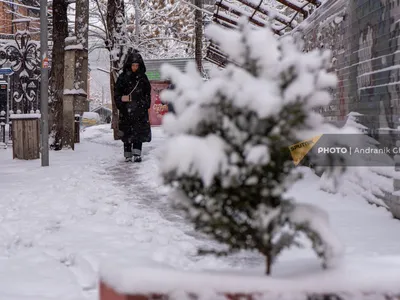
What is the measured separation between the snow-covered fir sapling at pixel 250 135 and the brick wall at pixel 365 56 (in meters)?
4.00

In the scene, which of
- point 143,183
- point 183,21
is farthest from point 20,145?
point 183,21

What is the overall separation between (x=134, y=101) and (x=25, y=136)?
→ 2.65 meters

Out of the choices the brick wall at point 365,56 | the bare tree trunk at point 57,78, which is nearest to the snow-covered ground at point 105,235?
the brick wall at point 365,56

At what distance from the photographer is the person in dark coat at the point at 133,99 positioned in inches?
443

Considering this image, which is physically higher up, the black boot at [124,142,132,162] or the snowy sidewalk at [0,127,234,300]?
the black boot at [124,142,132,162]

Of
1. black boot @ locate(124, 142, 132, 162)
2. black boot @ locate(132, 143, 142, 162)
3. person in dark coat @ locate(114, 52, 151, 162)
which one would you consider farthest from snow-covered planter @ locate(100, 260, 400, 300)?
black boot @ locate(124, 142, 132, 162)

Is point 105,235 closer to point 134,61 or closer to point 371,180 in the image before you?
point 371,180

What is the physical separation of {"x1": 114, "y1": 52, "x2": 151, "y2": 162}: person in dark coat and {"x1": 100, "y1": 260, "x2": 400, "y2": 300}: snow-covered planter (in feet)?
30.5

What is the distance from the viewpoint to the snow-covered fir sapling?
1972mm

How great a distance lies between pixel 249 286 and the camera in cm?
195

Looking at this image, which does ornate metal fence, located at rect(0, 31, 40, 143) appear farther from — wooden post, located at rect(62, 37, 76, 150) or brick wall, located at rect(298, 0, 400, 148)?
brick wall, located at rect(298, 0, 400, 148)

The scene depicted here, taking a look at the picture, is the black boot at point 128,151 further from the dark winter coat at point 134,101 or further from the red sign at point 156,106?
the red sign at point 156,106

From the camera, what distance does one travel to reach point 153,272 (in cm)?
196

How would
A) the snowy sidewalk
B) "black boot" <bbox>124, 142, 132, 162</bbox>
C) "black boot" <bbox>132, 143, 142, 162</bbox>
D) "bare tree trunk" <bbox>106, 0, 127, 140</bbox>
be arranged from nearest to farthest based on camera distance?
1. the snowy sidewalk
2. "black boot" <bbox>132, 143, 142, 162</bbox>
3. "black boot" <bbox>124, 142, 132, 162</bbox>
4. "bare tree trunk" <bbox>106, 0, 127, 140</bbox>
